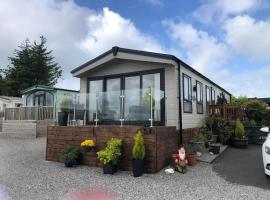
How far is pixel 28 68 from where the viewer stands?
99.3ft

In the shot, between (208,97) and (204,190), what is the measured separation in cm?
892

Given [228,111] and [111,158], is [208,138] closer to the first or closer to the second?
[228,111]

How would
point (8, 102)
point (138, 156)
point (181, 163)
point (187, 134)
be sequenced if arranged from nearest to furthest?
point (138, 156) < point (181, 163) < point (187, 134) < point (8, 102)

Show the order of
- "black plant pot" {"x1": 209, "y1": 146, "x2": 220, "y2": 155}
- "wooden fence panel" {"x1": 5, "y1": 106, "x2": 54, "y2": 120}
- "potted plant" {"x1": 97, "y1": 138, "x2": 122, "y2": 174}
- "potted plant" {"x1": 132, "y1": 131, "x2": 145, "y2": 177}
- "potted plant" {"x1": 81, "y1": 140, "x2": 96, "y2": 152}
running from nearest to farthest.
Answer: "potted plant" {"x1": 132, "y1": 131, "x2": 145, "y2": 177} < "potted plant" {"x1": 97, "y1": 138, "x2": 122, "y2": 174} < "potted plant" {"x1": 81, "y1": 140, "x2": 96, "y2": 152} < "black plant pot" {"x1": 209, "y1": 146, "x2": 220, "y2": 155} < "wooden fence panel" {"x1": 5, "y1": 106, "x2": 54, "y2": 120}

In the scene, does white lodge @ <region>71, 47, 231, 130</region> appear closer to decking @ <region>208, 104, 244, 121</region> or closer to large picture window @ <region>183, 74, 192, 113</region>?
large picture window @ <region>183, 74, 192, 113</region>

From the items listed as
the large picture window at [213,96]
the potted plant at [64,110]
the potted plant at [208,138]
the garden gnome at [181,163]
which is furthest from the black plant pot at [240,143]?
the potted plant at [64,110]

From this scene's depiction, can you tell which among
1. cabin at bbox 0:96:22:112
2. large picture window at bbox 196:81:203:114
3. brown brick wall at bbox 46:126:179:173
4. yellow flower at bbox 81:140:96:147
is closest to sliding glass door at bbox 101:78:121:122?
brown brick wall at bbox 46:126:179:173

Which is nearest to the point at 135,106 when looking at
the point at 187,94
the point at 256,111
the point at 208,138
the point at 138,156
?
the point at 138,156

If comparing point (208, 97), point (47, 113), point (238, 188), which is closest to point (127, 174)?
point (238, 188)

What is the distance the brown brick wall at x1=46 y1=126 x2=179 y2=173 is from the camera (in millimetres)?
6617

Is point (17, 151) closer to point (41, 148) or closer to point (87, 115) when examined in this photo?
point (41, 148)

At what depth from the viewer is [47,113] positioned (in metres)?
15.0

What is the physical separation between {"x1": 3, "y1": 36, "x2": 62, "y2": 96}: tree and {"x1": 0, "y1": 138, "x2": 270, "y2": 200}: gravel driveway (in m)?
25.1

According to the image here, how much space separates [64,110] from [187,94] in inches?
196
